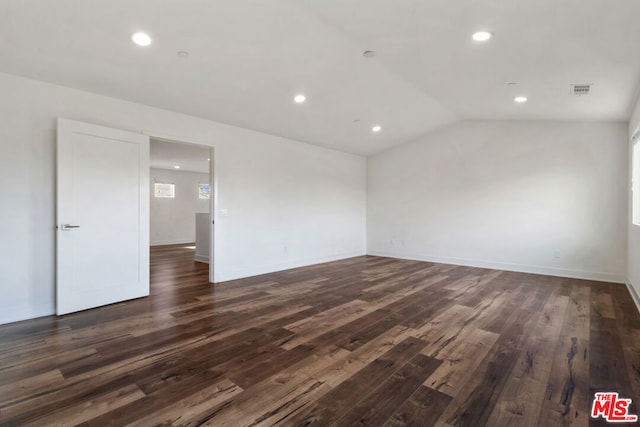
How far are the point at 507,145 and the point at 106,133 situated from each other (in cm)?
648

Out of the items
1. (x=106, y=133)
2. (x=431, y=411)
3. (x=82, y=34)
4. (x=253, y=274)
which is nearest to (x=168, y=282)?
(x=253, y=274)

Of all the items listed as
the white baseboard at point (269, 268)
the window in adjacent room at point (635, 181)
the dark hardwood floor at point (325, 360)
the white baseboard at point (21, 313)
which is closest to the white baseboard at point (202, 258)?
the white baseboard at point (269, 268)

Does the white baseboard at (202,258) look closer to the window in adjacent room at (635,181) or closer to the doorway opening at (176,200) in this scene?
the doorway opening at (176,200)

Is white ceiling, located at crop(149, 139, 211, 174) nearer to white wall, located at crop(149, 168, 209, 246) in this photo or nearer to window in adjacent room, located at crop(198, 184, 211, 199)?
white wall, located at crop(149, 168, 209, 246)

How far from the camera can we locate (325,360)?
2.40 m

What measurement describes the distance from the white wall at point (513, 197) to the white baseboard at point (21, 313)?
629 centimetres

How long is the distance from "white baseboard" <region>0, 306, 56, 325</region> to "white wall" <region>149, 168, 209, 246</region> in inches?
278

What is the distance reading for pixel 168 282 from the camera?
497 cm

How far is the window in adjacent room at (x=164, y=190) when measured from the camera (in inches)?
405

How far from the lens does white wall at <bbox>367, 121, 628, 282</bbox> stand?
5059 millimetres

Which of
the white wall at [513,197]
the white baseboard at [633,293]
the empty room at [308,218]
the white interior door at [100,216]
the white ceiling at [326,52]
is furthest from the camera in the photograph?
the white wall at [513,197]

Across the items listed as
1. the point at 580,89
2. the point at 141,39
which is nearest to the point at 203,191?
the point at 141,39

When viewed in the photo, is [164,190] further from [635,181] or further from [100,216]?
[635,181]

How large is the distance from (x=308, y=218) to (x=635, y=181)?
5166 mm
